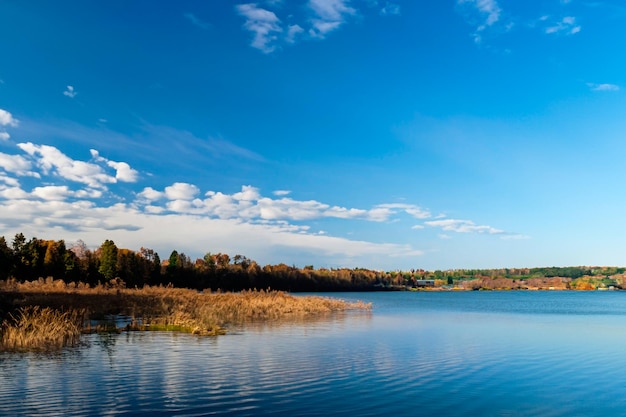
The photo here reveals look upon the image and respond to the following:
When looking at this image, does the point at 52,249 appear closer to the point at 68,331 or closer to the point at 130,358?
the point at 68,331

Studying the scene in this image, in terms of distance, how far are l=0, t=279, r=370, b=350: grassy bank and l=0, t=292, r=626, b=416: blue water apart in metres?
2.71

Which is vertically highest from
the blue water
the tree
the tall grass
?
the tree

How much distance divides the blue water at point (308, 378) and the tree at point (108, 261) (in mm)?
Answer: 81091

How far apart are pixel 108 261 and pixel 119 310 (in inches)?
2477

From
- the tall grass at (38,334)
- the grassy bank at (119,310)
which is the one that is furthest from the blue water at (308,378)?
the grassy bank at (119,310)

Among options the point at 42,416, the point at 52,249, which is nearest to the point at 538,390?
the point at 42,416

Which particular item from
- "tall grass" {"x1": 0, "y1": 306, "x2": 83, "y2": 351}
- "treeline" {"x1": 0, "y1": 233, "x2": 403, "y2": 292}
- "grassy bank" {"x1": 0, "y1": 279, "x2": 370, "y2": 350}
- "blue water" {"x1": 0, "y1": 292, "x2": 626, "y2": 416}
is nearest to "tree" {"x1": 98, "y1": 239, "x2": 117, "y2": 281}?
"treeline" {"x1": 0, "y1": 233, "x2": 403, "y2": 292}

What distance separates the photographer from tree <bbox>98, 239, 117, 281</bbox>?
108m

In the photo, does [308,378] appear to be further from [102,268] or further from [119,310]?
[102,268]

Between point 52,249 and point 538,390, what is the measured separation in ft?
317

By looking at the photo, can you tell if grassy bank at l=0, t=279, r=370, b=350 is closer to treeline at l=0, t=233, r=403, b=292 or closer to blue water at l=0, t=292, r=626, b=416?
blue water at l=0, t=292, r=626, b=416

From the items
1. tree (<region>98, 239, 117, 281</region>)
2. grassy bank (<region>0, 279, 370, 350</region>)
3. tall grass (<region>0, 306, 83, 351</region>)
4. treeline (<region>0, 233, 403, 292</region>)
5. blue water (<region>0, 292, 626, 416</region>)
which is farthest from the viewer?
tree (<region>98, 239, 117, 281</region>)

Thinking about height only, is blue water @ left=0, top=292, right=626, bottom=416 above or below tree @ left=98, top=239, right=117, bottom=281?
below

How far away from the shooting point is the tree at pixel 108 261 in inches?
4254
